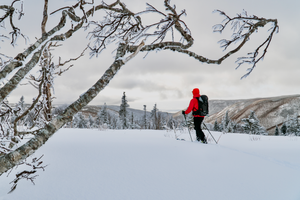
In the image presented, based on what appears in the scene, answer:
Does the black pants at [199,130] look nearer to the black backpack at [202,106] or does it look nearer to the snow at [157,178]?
the black backpack at [202,106]

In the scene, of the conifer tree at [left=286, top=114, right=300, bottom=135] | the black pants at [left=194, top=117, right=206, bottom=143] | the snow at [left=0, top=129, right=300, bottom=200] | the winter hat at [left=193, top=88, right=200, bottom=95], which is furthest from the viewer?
the conifer tree at [left=286, top=114, right=300, bottom=135]

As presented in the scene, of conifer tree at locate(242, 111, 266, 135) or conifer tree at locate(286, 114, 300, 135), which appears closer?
conifer tree at locate(242, 111, 266, 135)

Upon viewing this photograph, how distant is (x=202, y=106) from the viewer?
5.02 metres

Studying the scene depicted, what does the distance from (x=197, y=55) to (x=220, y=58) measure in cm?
38

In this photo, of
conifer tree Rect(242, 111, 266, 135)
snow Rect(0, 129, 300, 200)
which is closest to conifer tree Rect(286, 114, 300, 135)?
conifer tree Rect(242, 111, 266, 135)

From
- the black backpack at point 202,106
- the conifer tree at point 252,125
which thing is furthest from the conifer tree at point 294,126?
the black backpack at point 202,106

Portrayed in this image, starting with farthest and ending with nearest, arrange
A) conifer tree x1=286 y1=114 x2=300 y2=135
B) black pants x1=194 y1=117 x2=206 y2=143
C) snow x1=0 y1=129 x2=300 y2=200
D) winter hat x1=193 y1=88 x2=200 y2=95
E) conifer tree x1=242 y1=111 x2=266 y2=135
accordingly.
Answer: conifer tree x1=286 y1=114 x2=300 y2=135
conifer tree x1=242 y1=111 x2=266 y2=135
winter hat x1=193 y1=88 x2=200 y2=95
black pants x1=194 y1=117 x2=206 y2=143
snow x1=0 y1=129 x2=300 y2=200

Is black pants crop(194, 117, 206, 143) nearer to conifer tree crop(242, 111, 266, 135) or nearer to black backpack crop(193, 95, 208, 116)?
black backpack crop(193, 95, 208, 116)

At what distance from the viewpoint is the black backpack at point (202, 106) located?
502 centimetres

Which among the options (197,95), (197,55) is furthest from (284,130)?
(197,55)

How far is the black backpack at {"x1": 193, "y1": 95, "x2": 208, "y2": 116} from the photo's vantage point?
5016 millimetres

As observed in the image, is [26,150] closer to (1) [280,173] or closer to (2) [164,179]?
(2) [164,179]

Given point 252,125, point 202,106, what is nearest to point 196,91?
point 202,106

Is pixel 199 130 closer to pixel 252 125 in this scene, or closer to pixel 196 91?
pixel 196 91
